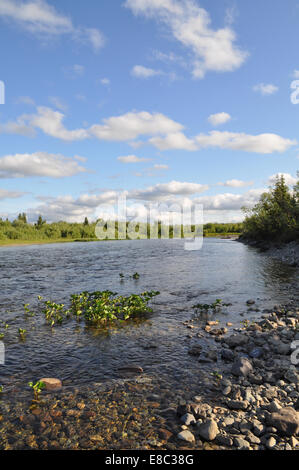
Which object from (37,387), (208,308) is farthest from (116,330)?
(208,308)

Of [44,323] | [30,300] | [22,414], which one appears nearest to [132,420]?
[22,414]

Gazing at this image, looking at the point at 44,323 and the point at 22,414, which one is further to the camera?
the point at 44,323

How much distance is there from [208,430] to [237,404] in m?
1.51

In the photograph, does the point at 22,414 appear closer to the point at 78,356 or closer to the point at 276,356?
the point at 78,356

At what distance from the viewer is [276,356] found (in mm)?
10359

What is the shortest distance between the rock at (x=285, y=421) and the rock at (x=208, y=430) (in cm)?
137

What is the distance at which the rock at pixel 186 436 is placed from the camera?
635 cm

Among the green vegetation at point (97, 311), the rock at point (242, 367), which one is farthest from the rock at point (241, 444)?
the green vegetation at point (97, 311)

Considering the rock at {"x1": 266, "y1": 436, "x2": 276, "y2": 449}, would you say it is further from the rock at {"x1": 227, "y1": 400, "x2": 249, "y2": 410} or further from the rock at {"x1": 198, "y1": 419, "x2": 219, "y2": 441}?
the rock at {"x1": 227, "y1": 400, "x2": 249, "y2": 410}

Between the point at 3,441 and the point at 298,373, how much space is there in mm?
8875

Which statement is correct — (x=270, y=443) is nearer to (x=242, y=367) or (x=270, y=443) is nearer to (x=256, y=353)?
(x=242, y=367)

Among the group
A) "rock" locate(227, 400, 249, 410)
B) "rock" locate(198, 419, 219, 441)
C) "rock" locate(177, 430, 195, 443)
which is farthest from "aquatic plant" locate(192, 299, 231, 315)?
"rock" locate(177, 430, 195, 443)

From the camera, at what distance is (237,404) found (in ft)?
24.6

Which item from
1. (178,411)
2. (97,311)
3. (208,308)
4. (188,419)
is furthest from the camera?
(208,308)
